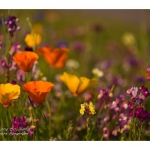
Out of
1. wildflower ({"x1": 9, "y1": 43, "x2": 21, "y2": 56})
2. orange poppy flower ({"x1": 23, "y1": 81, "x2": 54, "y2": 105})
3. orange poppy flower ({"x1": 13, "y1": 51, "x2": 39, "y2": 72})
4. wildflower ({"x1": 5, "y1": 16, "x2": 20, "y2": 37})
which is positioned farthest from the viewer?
wildflower ({"x1": 9, "y1": 43, "x2": 21, "y2": 56})

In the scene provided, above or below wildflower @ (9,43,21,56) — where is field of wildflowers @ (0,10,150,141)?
below

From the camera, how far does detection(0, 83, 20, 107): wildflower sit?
168 centimetres

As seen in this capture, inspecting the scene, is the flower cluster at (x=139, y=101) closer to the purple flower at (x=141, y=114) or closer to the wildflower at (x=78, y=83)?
the purple flower at (x=141, y=114)

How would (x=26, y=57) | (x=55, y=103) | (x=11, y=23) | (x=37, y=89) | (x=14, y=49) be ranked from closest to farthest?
(x=37, y=89)
(x=26, y=57)
(x=11, y=23)
(x=14, y=49)
(x=55, y=103)

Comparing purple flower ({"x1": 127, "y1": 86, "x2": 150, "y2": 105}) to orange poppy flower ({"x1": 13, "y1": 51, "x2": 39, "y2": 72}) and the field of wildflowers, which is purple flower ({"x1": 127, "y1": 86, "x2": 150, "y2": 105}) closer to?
the field of wildflowers

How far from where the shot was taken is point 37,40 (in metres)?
2.07

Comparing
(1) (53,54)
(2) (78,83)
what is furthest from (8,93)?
(1) (53,54)

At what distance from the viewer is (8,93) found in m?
1.68

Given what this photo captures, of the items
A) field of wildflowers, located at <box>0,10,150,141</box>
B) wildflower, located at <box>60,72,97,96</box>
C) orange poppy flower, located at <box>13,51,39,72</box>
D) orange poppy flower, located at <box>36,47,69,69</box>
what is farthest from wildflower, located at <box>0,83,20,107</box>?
orange poppy flower, located at <box>36,47,69,69</box>

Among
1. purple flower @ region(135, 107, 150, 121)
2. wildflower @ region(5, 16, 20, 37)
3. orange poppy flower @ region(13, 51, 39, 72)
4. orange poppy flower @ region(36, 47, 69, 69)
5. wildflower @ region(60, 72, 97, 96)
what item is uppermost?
wildflower @ region(5, 16, 20, 37)

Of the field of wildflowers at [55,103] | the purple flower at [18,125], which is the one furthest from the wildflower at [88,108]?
the purple flower at [18,125]

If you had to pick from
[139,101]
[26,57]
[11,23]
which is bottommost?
[139,101]

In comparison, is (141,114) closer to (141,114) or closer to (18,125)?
(141,114)
